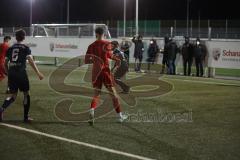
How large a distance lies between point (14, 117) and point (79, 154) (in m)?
3.83

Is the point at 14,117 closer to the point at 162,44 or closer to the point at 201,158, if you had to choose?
the point at 201,158

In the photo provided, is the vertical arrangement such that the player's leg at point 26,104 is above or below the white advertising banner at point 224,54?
below

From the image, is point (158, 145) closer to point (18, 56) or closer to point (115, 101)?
point (115, 101)

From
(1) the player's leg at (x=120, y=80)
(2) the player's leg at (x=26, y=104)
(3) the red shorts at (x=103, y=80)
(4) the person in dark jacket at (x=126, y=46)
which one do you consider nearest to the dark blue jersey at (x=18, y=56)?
(2) the player's leg at (x=26, y=104)

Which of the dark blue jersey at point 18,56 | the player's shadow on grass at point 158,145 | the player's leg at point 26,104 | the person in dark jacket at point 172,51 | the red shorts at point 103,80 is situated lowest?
the player's shadow on grass at point 158,145

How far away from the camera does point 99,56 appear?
10.3 m

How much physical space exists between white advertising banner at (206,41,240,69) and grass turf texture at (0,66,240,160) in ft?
25.3

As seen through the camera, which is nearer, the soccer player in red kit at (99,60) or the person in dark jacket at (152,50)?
the soccer player in red kit at (99,60)

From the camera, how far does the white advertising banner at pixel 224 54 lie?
22.0 meters

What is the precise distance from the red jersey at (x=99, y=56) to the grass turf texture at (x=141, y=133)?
3.91 ft

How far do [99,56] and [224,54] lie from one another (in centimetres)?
1329

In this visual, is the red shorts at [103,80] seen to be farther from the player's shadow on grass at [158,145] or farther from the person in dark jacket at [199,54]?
the person in dark jacket at [199,54]

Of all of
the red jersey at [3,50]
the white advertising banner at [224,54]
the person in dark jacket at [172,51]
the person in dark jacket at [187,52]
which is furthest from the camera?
the person in dark jacket at [172,51]

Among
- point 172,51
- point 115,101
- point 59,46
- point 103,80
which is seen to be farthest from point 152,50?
point 103,80
